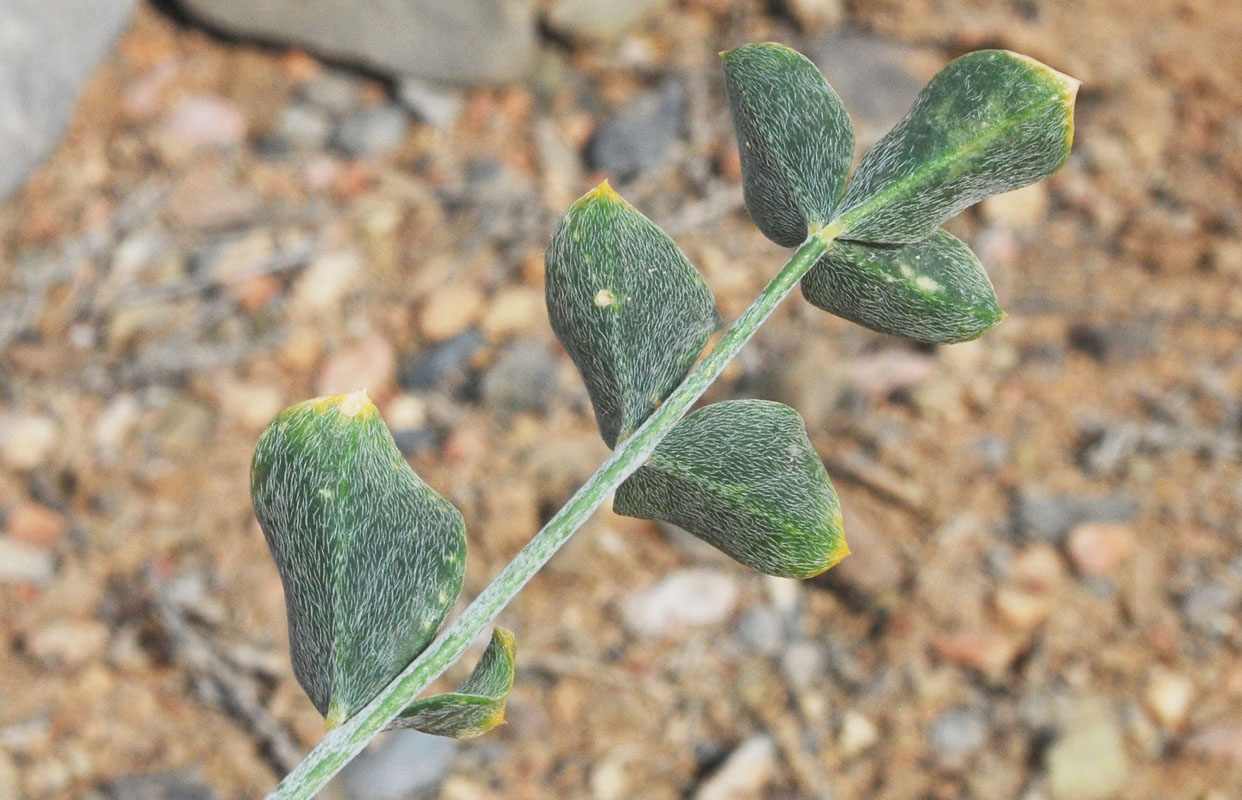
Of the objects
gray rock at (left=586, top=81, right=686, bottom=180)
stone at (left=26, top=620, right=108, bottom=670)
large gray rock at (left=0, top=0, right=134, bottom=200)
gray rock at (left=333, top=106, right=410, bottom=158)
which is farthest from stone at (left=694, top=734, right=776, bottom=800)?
large gray rock at (left=0, top=0, right=134, bottom=200)

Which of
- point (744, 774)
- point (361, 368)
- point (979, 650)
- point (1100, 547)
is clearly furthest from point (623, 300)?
point (361, 368)

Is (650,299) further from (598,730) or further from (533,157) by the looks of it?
(533,157)

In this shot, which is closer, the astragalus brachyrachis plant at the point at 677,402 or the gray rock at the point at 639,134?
the astragalus brachyrachis plant at the point at 677,402

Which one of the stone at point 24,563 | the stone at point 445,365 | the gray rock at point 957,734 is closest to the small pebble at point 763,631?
the gray rock at point 957,734

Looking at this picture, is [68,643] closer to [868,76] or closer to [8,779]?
[8,779]

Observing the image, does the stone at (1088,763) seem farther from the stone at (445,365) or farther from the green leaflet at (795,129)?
the green leaflet at (795,129)

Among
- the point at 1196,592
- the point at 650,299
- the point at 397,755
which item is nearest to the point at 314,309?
the point at 397,755
